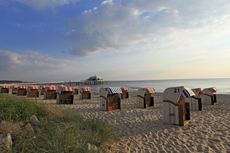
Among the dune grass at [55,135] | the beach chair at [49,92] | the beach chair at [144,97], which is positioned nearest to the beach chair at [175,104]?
the dune grass at [55,135]

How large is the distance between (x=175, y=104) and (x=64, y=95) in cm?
828

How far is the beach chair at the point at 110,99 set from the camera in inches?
320

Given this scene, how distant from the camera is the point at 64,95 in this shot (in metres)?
10.9

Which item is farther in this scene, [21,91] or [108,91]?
[21,91]

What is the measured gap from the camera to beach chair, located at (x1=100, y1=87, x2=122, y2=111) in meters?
8.14

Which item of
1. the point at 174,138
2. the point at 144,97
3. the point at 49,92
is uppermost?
the point at 49,92

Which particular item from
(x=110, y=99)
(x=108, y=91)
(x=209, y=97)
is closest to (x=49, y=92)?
(x=110, y=99)

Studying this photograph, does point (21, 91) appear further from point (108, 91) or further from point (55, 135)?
point (55, 135)

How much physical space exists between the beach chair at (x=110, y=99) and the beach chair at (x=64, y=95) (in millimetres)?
3517

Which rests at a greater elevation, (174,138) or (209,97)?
(209,97)

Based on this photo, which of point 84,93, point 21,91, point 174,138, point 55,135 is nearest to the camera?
point 55,135

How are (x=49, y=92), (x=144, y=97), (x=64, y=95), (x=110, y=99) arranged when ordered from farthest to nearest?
1. (x=49, y=92)
2. (x=64, y=95)
3. (x=144, y=97)
4. (x=110, y=99)

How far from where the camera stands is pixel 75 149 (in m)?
2.61

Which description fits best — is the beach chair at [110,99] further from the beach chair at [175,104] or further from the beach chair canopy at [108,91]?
the beach chair at [175,104]
